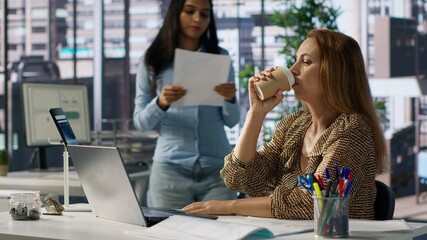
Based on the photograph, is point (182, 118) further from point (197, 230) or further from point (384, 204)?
point (197, 230)

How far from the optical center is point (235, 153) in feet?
9.46

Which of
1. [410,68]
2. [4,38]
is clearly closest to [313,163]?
[410,68]

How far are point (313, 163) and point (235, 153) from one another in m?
Result: 0.30

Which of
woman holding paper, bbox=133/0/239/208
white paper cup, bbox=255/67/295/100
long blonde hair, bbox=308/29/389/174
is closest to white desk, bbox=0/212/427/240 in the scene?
long blonde hair, bbox=308/29/389/174

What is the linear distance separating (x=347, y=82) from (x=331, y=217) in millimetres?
638

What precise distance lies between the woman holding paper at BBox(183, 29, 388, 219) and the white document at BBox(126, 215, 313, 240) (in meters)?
0.21

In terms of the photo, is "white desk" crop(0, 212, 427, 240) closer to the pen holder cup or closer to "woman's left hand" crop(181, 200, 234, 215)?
the pen holder cup

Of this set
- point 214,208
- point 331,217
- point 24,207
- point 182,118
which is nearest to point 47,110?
point 182,118

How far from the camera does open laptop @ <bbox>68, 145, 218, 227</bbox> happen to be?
2402 millimetres

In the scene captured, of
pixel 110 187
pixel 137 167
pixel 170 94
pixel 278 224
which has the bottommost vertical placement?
pixel 137 167

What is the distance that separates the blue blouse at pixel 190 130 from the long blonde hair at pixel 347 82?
154 cm

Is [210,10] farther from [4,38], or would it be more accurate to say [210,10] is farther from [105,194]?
[4,38]

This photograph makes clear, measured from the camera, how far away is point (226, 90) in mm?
4332

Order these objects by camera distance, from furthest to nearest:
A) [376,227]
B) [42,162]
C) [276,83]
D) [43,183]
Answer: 1. [42,162]
2. [43,183]
3. [276,83]
4. [376,227]
